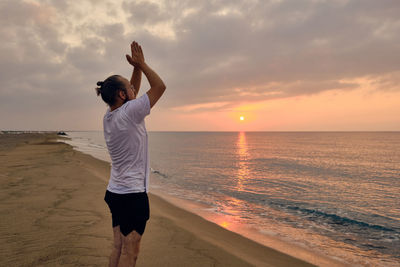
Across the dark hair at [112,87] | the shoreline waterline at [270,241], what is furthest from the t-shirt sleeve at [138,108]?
the shoreline waterline at [270,241]

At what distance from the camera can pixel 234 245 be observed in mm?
5898

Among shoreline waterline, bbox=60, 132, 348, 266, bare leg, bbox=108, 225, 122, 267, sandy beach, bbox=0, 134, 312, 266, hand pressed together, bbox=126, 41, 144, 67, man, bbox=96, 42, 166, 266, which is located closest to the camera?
man, bbox=96, 42, 166, 266

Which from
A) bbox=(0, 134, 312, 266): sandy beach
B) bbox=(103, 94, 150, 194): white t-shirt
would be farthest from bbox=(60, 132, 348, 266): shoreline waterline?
bbox=(103, 94, 150, 194): white t-shirt

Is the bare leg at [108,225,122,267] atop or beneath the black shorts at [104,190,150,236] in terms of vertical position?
beneath

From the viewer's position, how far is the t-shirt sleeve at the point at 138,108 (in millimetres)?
2133

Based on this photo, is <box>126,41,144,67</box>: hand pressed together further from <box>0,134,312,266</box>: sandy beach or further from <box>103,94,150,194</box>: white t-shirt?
<box>0,134,312,266</box>: sandy beach

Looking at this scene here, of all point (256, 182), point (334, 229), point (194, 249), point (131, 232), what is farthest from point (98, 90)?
point (256, 182)

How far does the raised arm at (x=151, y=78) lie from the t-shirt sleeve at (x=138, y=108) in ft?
0.18

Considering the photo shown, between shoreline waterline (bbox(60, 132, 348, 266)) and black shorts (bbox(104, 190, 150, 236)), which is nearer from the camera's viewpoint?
black shorts (bbox(104, 190, 150, 236))

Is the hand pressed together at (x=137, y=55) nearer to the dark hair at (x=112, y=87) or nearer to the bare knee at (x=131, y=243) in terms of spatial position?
the dark hair at (x=112, y=87)

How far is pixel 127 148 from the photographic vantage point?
2.30 metres

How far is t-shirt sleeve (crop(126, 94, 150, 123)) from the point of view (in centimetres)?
213

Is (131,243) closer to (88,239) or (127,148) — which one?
(127,148)

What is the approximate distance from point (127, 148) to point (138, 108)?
0.42 meters
